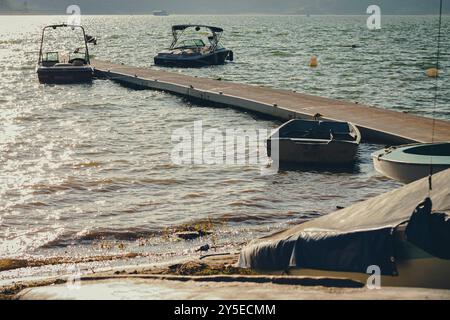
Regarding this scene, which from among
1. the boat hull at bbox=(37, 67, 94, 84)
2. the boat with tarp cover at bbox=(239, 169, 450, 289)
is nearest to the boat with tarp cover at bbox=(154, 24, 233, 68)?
the boat hull at bbox=(37, 67, 94, 84)

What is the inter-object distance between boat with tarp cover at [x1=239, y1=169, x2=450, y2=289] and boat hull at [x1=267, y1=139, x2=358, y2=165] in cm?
1299

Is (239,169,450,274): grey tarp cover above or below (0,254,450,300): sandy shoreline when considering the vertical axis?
above

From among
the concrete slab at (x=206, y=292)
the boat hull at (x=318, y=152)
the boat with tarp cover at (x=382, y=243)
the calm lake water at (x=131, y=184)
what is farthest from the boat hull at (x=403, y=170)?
the concrete slab at (x=206, y=292)

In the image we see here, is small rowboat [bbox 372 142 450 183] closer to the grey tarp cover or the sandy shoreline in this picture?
the grey tarp cover

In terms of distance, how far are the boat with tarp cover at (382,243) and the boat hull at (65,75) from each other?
3889cm

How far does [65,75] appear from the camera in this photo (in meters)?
48.3

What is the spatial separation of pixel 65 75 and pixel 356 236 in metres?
40.7

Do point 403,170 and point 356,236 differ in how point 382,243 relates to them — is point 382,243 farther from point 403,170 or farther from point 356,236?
point 403,170

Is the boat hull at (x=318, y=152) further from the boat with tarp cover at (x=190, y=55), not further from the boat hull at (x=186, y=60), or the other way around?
the boat hull at (x=186, y=60)

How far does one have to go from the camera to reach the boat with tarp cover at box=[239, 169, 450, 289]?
9.21 m

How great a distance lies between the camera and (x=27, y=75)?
217 ft

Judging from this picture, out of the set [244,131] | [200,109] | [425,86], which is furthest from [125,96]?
[425,86]

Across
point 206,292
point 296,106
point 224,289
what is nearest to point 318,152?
point 296,106

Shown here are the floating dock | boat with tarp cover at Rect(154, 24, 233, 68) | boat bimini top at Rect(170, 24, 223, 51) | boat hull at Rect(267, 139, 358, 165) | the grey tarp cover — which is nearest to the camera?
the grey tarp cover
